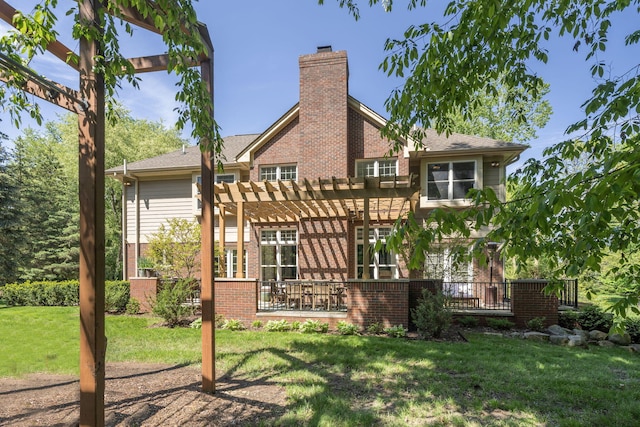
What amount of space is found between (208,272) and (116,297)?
29.0 feet

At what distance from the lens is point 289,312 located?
9797 mm

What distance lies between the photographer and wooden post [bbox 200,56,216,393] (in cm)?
478

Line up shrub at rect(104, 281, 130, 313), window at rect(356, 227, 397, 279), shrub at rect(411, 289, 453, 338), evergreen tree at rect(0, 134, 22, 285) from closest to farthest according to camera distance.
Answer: shrub at rect(411, 289, 453, 338), shrub at rect(104, 281, 130, 313), window at rect(356, 227, 397, 279), evergreen tree at rect(0, 134, 22, 285)

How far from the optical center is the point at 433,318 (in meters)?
8.17

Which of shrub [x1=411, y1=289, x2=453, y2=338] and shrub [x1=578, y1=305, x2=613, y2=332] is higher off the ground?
shrub [x1=411, y1=289, x2=453, y2=338]

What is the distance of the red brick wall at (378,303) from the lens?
8844 mm

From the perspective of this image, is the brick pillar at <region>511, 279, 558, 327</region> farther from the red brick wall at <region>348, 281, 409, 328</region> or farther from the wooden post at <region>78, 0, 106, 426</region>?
the wooden post at <region>78, 0, 106, 426</region>

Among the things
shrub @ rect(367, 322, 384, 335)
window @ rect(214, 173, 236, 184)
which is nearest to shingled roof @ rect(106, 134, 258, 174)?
window @ rect(214, 173, 236, 184)

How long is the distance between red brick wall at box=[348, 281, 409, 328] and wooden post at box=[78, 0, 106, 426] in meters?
6.78

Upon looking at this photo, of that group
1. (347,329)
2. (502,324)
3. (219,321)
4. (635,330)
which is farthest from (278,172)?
(635,330)

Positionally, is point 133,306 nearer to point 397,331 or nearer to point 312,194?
point 312,194

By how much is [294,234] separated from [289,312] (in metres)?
4.87

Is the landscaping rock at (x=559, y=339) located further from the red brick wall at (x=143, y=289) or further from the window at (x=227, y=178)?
the window at (x=227, y=178)

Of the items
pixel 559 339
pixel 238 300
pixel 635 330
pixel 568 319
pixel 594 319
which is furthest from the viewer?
pixel 568 319
